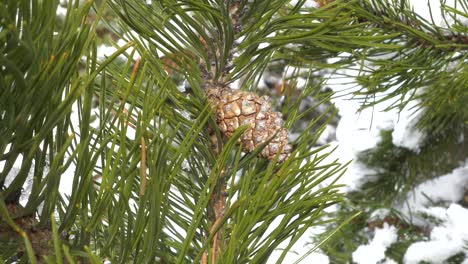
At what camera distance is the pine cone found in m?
0.73

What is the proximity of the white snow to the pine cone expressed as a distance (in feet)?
4.95

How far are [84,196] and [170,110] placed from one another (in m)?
0.22

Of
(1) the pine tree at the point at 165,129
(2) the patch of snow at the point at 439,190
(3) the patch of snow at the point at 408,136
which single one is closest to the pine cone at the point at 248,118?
(1) the pine tree at the point at 165,129

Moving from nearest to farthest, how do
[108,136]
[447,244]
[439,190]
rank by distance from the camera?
[108,136] → [447,244] → [439,190]

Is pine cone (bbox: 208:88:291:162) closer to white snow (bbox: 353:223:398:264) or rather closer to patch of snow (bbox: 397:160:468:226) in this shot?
white snow (bbox: 353:223:398:264)

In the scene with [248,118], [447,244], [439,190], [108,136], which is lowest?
[108,136]

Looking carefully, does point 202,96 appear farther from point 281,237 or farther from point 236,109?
point 281,237

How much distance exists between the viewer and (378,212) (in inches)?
86.4

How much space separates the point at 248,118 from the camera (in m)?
0.73

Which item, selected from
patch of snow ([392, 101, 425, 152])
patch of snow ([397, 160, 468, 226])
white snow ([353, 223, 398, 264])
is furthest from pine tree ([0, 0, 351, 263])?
patch of snow ([397, 160, 468, 226])

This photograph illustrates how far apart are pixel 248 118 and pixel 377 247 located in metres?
1.59

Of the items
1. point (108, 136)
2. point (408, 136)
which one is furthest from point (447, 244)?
point (108, 136)

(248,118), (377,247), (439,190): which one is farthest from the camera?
(439,190)

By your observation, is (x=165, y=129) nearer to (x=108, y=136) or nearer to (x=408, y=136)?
(x=108, y=136)
